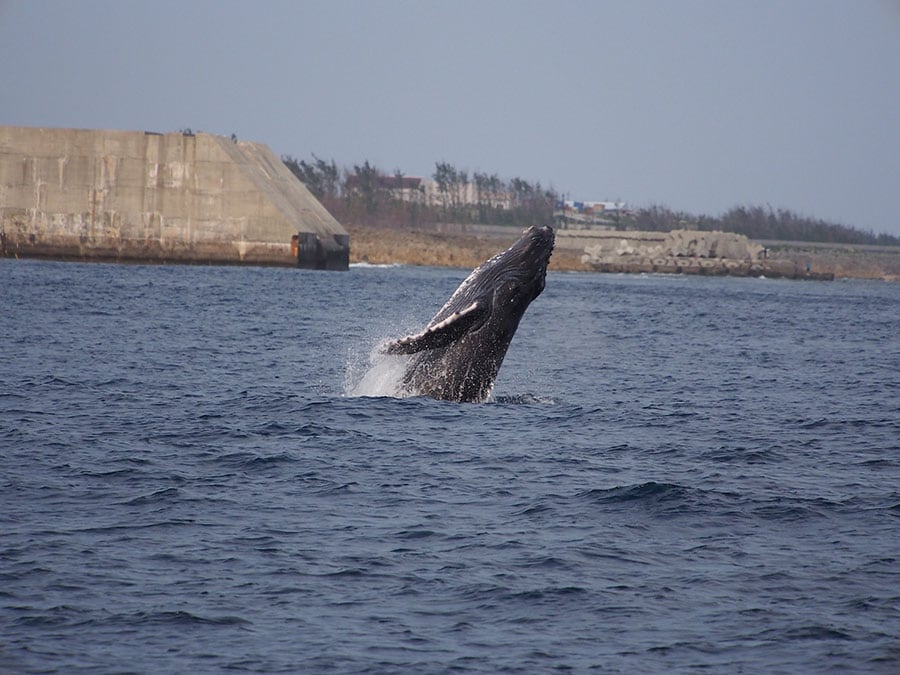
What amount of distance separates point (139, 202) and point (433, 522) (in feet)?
218

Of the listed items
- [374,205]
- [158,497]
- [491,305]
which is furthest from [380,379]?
[374,205]

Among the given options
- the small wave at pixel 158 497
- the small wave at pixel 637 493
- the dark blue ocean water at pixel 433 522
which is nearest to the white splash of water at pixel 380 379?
the dark blue ocean water at pixel 433 522

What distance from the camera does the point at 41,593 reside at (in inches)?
348

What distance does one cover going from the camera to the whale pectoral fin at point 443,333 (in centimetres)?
1420

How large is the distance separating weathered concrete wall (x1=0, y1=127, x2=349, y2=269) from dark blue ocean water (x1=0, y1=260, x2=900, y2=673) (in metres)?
50.7

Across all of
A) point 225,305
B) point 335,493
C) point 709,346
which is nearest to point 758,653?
point 335,493

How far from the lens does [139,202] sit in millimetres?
73938

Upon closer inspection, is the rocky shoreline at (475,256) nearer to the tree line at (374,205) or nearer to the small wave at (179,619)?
the tree line at (374,205)

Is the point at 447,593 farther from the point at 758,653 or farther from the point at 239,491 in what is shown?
the point at 239,491

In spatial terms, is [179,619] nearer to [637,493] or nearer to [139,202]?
[637,493]

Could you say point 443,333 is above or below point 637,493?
above

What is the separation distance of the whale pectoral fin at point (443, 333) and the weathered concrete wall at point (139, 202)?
2366 inches

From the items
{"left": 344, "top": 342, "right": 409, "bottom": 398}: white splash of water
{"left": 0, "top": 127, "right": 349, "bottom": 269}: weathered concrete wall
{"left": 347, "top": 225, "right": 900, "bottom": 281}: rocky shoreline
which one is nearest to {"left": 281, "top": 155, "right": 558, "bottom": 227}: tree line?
{"left": 347, "top": 225, "right": 900, "bottom": 281}: rocky shoreline

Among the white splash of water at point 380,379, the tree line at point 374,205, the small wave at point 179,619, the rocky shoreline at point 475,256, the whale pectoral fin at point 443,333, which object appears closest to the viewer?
the small wave at point 179,619
